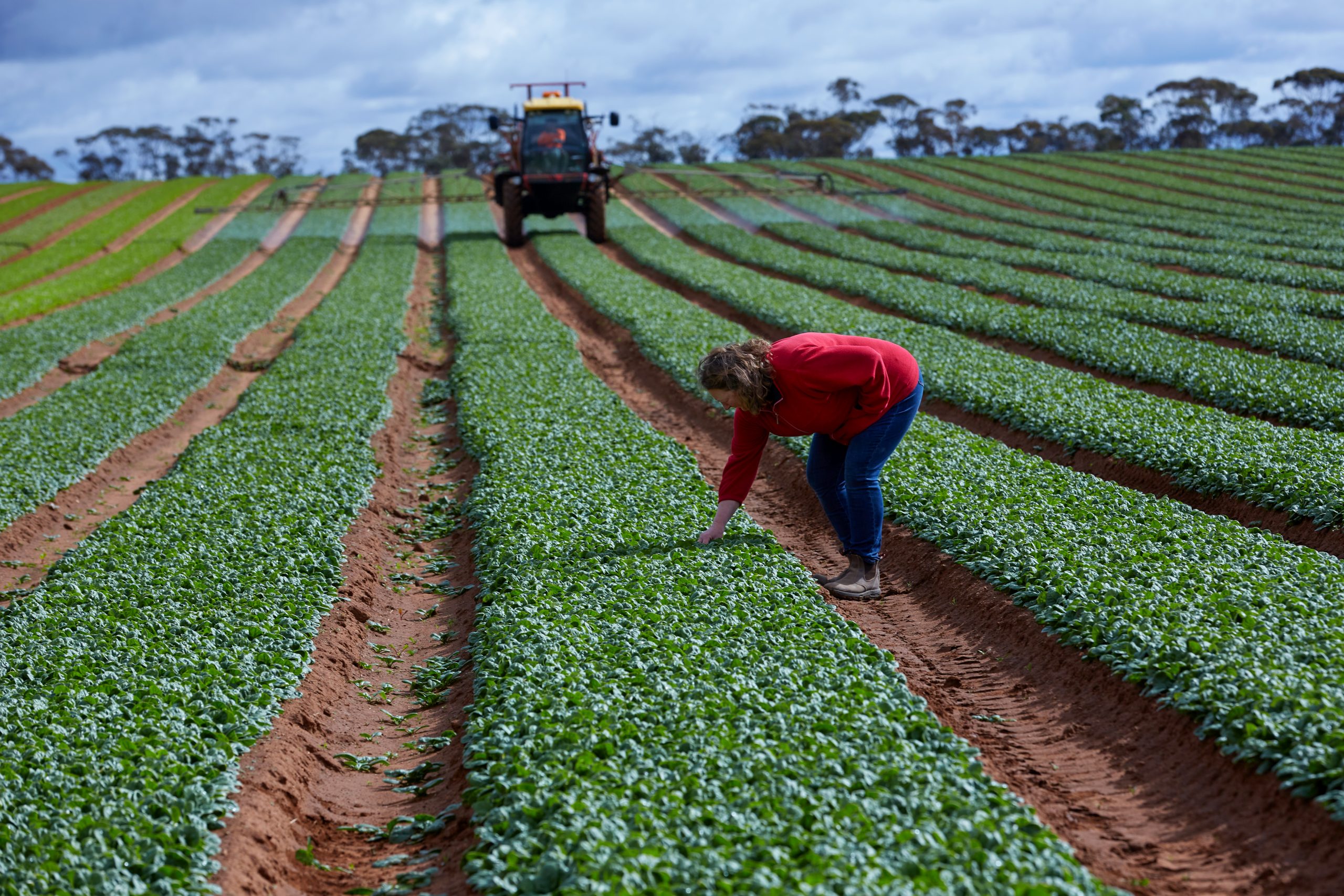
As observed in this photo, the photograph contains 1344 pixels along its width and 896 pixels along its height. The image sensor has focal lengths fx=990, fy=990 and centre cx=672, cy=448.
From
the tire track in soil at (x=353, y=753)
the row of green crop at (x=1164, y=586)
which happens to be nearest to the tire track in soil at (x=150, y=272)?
the tire track in soil at (x=353, y=753)

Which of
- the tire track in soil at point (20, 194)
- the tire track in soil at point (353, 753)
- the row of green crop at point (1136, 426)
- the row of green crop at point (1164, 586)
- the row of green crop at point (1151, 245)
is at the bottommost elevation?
the tire track in soil at point (353, 753)

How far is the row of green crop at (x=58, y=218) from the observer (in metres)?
43.5

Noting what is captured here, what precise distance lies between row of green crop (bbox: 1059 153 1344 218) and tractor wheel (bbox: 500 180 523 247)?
98.1 feet

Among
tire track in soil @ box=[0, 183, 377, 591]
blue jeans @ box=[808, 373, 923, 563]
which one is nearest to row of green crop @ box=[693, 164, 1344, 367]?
blue jeans @ box=[808, 373, 923, 563]

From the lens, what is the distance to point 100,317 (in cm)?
2477

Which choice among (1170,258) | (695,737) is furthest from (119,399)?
(1170,258)

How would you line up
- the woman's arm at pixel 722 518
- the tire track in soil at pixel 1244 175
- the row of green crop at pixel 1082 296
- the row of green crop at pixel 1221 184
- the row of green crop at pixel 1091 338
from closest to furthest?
1. the woman's arm at pixel 722 518
2. the row of green crop at pixel 1091 338
3. the row of green crop at pixel 1082 296
4. the row of green crop at pixel 1221 184
5. the tire track in soil at pixel 1244 175

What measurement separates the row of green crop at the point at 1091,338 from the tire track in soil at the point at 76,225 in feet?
100

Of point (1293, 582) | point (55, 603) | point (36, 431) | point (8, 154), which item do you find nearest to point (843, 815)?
point (1293, 582)

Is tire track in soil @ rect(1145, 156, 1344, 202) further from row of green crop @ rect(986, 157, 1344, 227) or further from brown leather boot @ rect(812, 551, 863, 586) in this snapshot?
brown leather boot @ rect(812, 551, 863, 586)

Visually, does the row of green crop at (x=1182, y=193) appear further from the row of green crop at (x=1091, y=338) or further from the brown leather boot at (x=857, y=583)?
the brown leather boot at (x=857, y=583)

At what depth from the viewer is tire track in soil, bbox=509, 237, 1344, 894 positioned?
15.7ft

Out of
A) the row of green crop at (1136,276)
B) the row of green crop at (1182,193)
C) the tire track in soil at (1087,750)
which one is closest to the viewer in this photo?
the tire track in soil at (1087,750)

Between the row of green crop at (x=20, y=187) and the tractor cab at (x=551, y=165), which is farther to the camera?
the row of green crop at (x=20, y=187)
